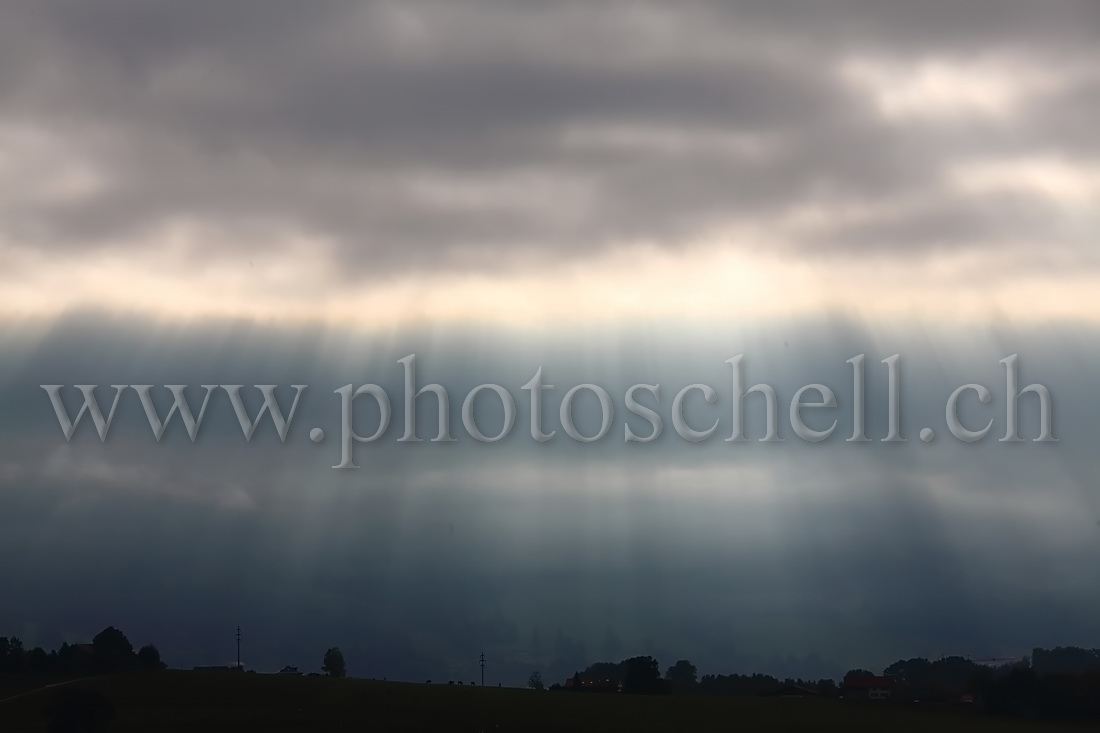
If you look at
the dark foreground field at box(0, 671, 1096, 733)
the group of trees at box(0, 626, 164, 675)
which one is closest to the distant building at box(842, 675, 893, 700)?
the dark foreground field at box(0, 671, 1096, 733)

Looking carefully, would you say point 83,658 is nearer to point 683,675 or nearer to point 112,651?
point 112,651

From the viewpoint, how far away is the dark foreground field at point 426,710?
101 metres

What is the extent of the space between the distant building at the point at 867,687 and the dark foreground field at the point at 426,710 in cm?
1474

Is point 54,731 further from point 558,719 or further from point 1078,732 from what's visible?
point 1078,732

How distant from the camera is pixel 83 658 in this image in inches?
5787

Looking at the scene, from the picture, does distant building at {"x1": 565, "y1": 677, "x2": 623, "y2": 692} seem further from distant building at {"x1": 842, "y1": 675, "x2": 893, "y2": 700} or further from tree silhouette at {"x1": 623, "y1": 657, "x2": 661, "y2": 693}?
distant building at {"x1": 842, "y1": 675, "x2": 893, "y2": 700}

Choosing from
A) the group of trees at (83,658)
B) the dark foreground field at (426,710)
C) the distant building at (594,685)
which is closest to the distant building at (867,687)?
the dark foreground field at (426,710)

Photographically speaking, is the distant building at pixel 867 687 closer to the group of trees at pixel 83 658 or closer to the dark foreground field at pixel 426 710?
the dark foreground field at pixel 426 710

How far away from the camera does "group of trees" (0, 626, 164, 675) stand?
142 meters

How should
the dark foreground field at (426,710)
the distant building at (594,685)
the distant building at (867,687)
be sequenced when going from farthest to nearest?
the distant building at (594,685)
the distant building at (867,687)
the dark foreground field at (426,710)

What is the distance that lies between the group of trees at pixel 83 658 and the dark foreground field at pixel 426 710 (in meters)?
12.6

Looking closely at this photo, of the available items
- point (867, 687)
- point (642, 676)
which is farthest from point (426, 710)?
point (867, 687)

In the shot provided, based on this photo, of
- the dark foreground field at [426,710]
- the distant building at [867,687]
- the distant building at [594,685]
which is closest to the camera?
the dark foreground field at [426,710]

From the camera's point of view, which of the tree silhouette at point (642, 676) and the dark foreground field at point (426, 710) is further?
the tree silhouette at point (642, 676)
